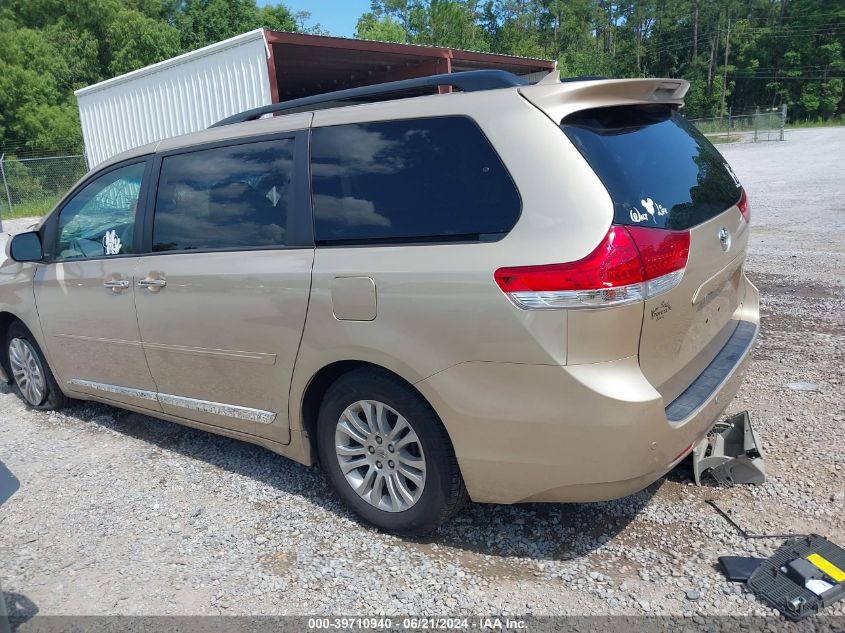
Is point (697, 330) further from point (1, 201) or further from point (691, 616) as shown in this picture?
point (1, 201)

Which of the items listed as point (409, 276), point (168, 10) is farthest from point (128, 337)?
point (168, 10)

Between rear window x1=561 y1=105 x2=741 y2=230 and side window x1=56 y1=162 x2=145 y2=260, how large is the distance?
8.98 feet

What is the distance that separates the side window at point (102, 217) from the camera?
159 inches

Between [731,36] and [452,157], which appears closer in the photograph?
[452,157]

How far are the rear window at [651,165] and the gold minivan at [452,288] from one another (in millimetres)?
13

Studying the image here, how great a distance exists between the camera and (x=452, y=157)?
277 cm

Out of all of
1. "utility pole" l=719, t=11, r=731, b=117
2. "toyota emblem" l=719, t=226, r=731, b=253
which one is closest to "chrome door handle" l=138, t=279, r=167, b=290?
"toyota emblem" l=719, t=226, r=731, b=253

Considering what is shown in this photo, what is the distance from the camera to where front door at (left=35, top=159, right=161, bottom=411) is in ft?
13.1

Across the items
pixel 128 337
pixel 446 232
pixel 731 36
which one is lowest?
pixel 128 337

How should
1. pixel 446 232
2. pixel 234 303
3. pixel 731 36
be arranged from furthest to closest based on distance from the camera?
pixel 731 36 → pixel 234 303 → pixel 446 232

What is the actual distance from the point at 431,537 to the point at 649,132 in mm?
2103

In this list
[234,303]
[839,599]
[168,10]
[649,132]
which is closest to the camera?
[839,599]

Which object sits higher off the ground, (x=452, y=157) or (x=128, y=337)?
(x=452, y=157)

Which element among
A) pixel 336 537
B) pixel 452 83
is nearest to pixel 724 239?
pixel 452 83
